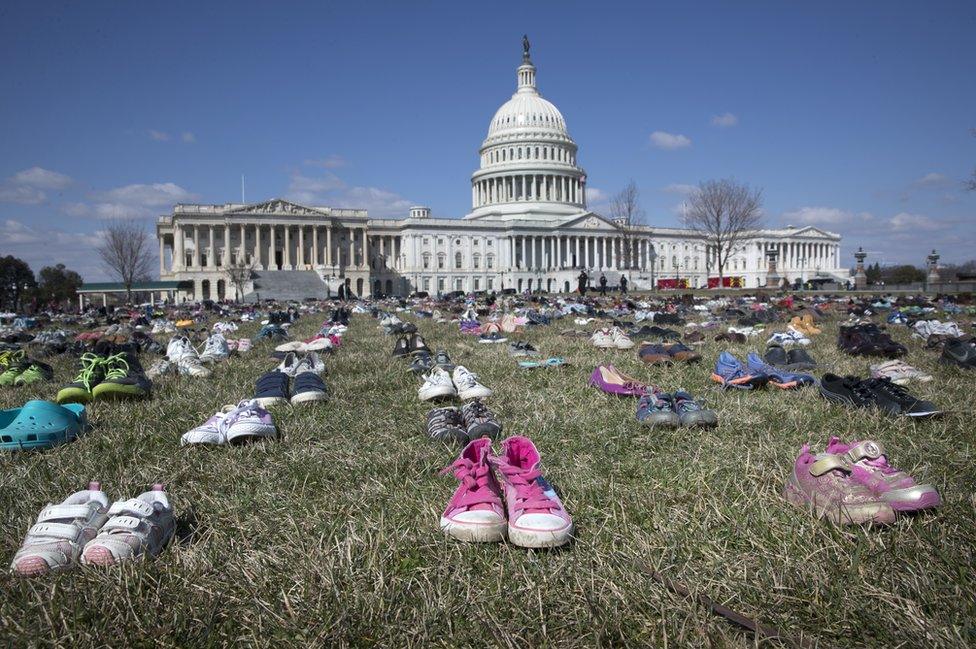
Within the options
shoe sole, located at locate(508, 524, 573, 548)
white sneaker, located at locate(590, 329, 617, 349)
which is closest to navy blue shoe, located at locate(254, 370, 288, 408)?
shoe sole, located at locate(508, 524, 573, 548)

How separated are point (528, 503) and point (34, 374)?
742 cm

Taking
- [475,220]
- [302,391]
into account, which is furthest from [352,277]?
[302,391]

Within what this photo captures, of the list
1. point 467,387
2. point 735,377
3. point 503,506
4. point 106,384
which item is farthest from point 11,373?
point 735,377

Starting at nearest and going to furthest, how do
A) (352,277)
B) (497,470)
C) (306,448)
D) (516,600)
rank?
(516,600)
(497,470)
(306,448)
(352,277)

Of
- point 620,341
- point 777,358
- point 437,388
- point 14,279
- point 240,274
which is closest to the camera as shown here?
point 437,388

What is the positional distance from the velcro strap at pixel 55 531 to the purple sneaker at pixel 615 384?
4.00 metres

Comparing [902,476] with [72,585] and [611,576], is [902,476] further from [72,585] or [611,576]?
[72,585]

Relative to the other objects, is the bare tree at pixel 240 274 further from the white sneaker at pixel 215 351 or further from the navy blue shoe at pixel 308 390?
the navy blue shoe at pixel 308 390

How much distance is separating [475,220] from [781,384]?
93683mm

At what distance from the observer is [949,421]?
415cm

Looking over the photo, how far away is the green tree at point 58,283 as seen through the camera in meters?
66.2

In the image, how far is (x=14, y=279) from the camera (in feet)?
219

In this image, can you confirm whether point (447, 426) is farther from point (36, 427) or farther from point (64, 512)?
point (36, 427)

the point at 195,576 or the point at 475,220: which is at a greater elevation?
the point at 475,220
